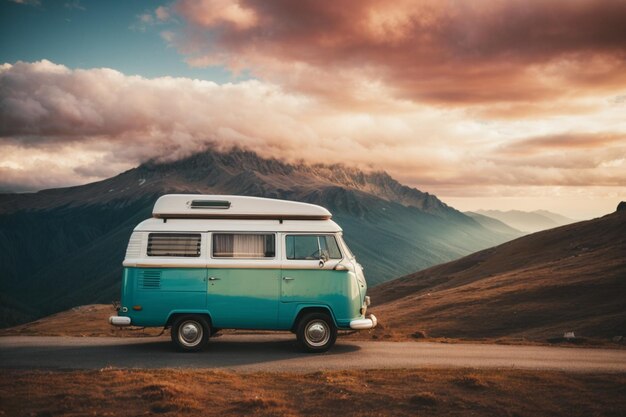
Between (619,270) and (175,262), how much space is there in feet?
149

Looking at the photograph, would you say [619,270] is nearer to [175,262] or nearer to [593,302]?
[593,302]

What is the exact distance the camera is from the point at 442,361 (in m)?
15.8

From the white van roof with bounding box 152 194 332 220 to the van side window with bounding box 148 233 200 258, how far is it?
25.8 inches

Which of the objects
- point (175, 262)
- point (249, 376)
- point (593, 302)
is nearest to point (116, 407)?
point (249, 376)

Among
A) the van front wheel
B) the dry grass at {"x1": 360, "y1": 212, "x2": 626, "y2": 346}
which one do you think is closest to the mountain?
the dry grass at {"x1": 360, "y1": 212, "x2": 626, "y2": 346}

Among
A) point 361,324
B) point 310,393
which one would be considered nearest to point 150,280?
point 361,324

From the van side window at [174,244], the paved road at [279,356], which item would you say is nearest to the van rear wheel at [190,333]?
the paved road at [279,356]

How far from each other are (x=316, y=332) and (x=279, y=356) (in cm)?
142

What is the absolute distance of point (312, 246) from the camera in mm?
16688

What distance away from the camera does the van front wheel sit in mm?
16578

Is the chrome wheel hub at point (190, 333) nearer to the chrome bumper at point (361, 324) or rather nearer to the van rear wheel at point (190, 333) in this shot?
the van rear wheel at point (190, 333)

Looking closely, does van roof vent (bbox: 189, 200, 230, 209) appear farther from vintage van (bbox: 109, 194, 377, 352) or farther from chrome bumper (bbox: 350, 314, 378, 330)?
chrome bumper (bbox: 350, 314, 378, 330)

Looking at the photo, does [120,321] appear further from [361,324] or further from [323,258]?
[361,324]

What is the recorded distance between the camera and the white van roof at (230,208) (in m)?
16.7
